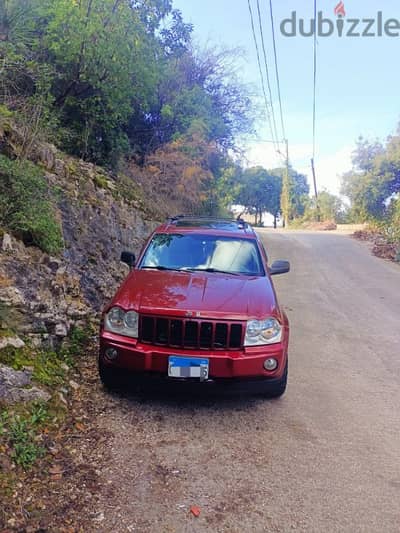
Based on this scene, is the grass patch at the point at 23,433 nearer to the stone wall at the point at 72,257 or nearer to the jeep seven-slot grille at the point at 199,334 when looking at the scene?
the stone wall at the point at 72,257

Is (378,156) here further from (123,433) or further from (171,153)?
(123,433)

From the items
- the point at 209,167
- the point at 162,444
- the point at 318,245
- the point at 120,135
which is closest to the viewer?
the point at 162,444

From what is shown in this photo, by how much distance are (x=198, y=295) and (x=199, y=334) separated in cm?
46

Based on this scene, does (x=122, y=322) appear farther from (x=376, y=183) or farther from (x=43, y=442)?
(x=376, y=183)

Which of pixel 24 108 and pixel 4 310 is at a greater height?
pixel 24 108

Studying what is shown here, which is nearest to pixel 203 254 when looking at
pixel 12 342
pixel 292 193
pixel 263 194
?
pixel 12 342

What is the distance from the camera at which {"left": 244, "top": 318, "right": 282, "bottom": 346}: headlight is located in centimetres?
382

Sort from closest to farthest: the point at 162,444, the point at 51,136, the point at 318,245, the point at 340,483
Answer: the point at 340,483 < the point at 162,444 < the point at 51,136 < the point at 318,245

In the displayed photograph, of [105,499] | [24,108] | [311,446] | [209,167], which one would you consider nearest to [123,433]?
[105,499]

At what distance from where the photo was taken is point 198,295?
13.4 feet

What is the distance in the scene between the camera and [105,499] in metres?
2.73

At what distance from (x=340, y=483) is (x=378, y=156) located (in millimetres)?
29993

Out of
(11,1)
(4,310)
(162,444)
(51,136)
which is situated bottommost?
(162,444)

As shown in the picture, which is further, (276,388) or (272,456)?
(276,388)
